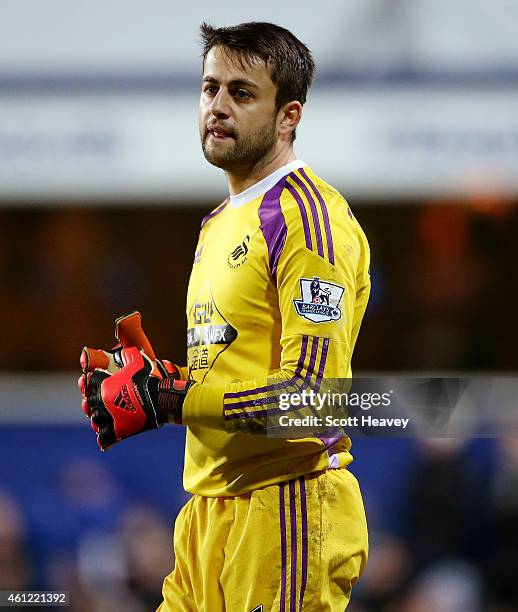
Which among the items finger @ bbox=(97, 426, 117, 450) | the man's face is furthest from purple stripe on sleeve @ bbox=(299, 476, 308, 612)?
the man's face

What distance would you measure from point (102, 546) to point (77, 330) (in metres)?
1.52

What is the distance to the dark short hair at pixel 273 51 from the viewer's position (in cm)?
261

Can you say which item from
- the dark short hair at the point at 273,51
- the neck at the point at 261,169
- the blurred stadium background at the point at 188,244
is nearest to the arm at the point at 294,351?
the neck at the point at 261,169

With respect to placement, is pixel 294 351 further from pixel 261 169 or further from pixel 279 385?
pixel 261 169

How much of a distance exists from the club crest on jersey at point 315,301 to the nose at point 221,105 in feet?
1.65

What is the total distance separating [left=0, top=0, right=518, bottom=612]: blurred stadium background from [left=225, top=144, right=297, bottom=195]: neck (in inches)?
96.5

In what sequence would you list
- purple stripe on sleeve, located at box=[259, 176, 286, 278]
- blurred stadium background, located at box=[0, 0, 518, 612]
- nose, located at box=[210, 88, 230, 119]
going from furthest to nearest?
blurred stadium background, located at box=[0, 0, 518, 612] < nose, located at box=[210, 88, 230, 119] < purple stripe on sleeve, located at box=[259, 176, 286, 278]

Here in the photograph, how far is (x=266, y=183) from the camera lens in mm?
2627

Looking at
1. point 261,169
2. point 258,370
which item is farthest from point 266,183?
point 258,370

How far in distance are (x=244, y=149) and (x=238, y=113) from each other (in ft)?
0.30

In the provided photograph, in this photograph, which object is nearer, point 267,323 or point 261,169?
point 267,323

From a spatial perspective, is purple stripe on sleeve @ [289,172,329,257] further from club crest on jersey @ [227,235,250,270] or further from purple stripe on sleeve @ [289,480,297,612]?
purple stripe on sleeve @ [289,480,297,612]

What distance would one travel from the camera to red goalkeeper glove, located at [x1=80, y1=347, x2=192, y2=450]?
2.43 m

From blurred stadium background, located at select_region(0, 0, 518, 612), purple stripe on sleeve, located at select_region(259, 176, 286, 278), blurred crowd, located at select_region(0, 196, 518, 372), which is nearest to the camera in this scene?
purple stripe on sleeve, located at select_region(259, 176, 286, 278)
